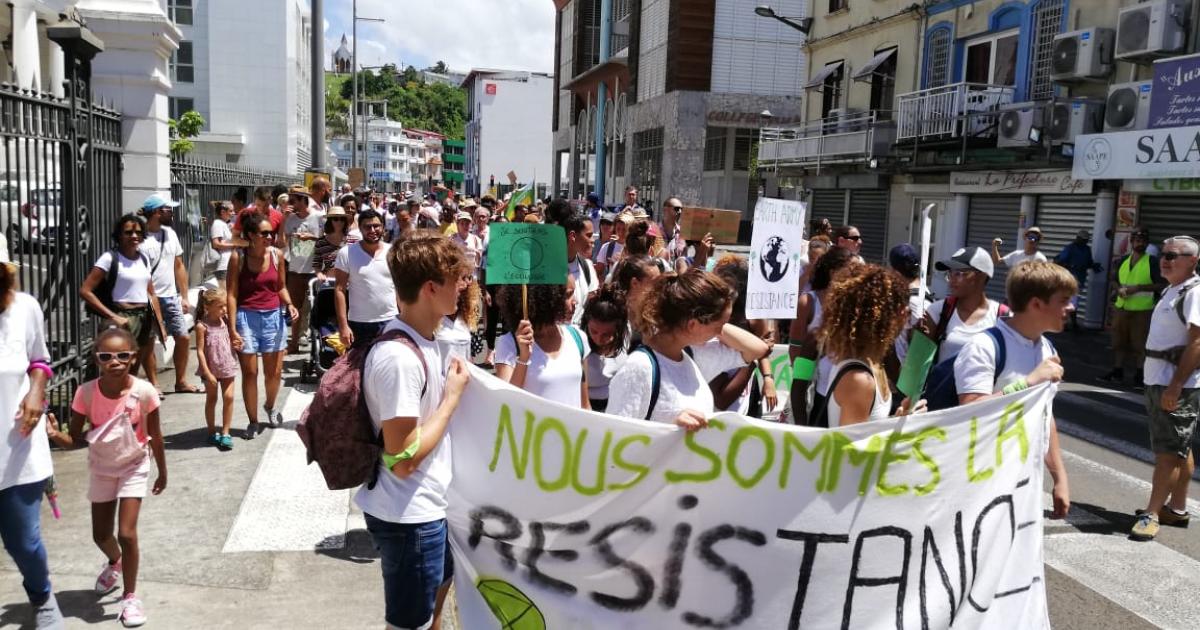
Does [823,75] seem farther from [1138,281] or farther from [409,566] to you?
[409,566]

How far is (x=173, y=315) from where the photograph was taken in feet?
27.5

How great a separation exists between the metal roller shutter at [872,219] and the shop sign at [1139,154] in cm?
807

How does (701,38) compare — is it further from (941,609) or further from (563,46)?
(941,609)

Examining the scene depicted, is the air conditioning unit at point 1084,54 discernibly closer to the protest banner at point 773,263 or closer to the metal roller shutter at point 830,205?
the metal roller shutter at point 830,205

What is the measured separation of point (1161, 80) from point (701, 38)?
22.6 metres

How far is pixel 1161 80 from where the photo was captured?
16.3m

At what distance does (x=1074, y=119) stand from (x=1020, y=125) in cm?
122

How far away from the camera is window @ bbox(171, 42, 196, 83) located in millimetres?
52656

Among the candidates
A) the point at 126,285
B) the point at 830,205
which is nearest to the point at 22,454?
the point at 126,285

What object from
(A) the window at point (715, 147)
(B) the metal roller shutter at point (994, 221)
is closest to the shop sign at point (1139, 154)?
(B) the metal roller shutter at point (994, 221)

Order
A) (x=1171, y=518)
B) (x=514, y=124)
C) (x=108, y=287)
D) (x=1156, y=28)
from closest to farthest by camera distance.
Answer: (x=1171, y=518)
(x=108, y=287)
(x=1156, y=28)
(x=514, y=124)

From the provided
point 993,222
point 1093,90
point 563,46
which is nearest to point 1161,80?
Answer: point 1093,90

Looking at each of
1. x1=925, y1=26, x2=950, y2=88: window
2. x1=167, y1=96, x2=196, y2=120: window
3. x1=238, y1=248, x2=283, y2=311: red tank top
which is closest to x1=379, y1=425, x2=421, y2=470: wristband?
x1=238, y1=248, x2=283, y2=311: red tank top

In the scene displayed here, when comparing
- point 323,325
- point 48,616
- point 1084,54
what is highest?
point 1084,54
